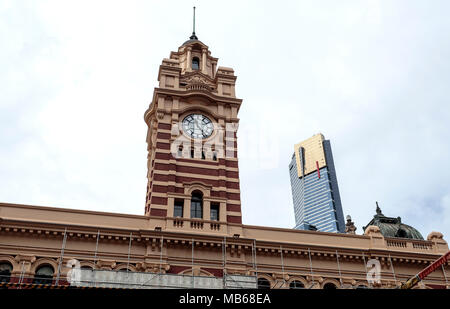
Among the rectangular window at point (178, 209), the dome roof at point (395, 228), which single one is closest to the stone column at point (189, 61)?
the rectangular window at point (178, 209)

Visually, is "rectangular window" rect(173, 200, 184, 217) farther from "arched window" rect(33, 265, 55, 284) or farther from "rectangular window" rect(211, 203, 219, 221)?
"arched window" rect(33, 265, 55, 284)

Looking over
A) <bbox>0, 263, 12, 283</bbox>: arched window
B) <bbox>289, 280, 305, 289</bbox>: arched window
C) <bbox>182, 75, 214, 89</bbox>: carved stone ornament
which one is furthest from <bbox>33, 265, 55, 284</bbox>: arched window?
<bbox>182, 75, 214, 89</bbox>: carved stone ornament

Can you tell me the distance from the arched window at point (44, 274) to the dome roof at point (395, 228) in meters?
27.7

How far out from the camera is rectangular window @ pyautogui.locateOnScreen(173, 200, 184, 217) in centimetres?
3391

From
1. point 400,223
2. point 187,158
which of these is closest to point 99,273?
point 187,158

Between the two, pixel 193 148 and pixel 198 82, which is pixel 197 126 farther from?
pixel 198 82

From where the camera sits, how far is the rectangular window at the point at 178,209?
1335 inches

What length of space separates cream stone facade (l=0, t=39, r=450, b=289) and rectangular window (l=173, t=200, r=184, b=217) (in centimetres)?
7

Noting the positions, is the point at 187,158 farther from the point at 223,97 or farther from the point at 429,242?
the point at 429,242

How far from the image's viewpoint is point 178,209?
3416 cm
